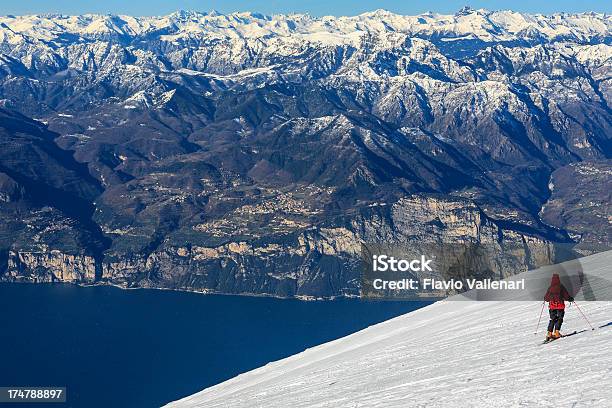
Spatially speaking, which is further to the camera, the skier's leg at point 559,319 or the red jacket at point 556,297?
the skier's leg at point 559,319

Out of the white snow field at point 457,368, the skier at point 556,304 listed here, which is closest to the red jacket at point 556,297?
the skier at point 556,304

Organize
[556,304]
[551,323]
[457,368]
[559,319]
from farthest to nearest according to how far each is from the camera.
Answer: [457,368]
[551,323]
[559,319]
[556,304]

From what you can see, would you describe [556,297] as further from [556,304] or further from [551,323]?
[551,323]

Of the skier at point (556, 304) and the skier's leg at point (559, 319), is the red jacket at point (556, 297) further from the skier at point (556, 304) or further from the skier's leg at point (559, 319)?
the skier's leg at point (559, 319)

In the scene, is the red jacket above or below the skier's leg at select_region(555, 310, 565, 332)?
above

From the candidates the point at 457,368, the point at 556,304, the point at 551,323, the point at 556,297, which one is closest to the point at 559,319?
the point at 551,323

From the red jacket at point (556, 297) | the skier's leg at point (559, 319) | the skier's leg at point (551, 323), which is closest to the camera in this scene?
the red jacket at point (556, 297)

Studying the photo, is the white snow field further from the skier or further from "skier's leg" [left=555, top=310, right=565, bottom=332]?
the skier

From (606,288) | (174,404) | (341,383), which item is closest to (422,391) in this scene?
(341,383)

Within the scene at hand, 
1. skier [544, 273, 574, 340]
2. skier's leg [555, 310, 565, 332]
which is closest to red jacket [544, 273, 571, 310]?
skier [544, 273, 574, 340]
